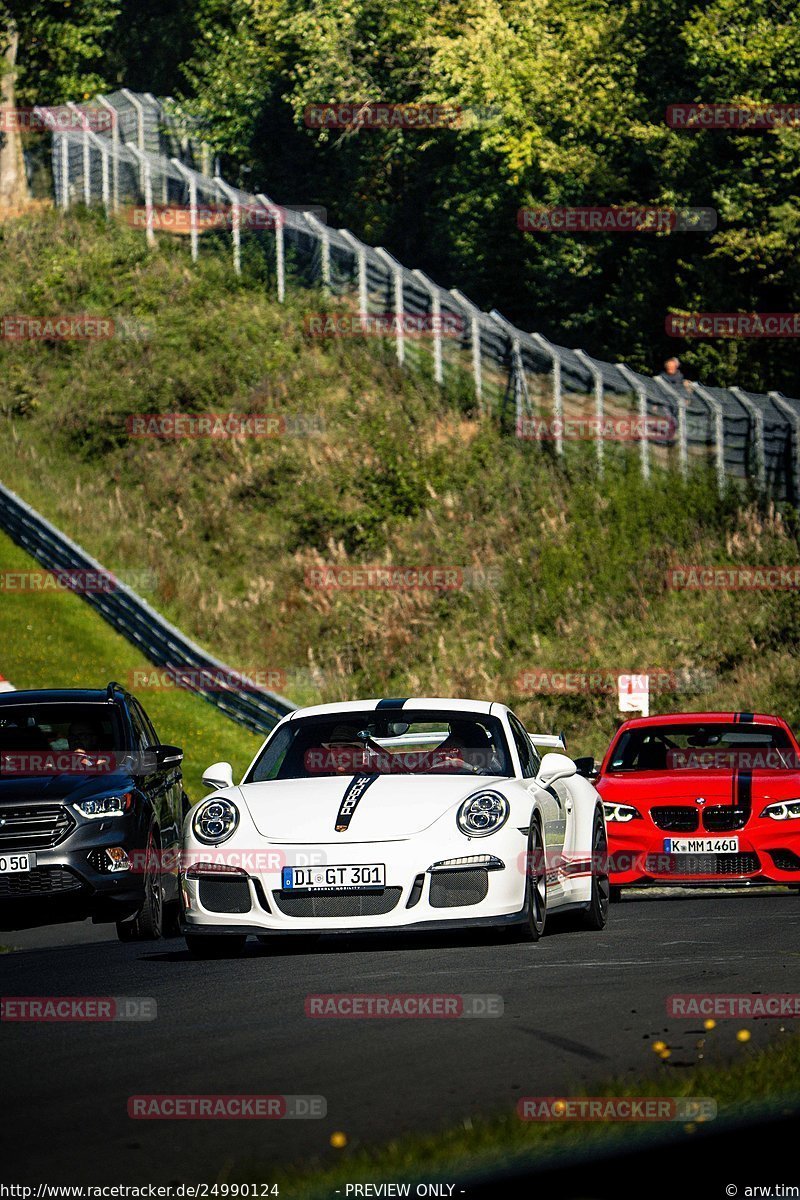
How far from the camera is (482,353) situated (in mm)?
43250

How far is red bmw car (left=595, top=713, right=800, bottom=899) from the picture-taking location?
15812 millimetres

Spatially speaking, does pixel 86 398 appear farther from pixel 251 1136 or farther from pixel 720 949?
pixel 251 1136

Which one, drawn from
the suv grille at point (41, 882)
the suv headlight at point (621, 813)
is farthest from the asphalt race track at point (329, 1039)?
the suv headlight at point (621, 813)

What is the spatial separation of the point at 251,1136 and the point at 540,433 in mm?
34972

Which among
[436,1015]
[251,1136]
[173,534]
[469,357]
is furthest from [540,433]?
[251,1136]

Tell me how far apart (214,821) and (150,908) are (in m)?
2.71

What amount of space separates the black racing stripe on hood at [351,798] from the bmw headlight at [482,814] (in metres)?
0.61

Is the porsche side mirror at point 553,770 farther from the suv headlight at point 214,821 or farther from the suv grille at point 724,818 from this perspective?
the suv grille at point 724,818

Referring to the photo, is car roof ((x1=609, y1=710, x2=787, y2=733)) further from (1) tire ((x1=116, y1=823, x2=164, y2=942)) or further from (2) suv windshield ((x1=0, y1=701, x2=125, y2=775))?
(2) suv windshield ((x1=0, y1=701, x2=125, y2=775))

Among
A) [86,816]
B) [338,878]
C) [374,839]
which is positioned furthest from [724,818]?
[338,878]

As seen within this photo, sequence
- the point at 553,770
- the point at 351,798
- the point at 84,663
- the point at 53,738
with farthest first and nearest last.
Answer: the point at 84,663 < the point at 53,738 < the point at 553,770 < the point at 351,798

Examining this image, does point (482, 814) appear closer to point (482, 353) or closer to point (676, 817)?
point (676, 817)

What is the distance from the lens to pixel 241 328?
49.0 m

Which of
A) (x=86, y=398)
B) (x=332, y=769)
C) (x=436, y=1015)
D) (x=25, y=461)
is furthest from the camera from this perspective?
(x=86, y=398)
